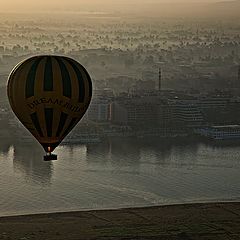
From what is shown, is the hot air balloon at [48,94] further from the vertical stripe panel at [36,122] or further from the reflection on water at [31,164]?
the reflection on water at [31,164]

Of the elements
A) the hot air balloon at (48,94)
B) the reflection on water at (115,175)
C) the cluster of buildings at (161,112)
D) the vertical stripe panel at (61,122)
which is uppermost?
the hot air balloon at (48,94)

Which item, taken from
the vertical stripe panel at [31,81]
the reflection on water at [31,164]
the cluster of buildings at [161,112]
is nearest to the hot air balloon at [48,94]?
the vertical stripe panel at [31,81]

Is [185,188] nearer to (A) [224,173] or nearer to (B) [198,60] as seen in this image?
(A) [224,173]

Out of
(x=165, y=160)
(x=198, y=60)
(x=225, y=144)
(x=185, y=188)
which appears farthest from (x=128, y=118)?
(x=198, y=60)

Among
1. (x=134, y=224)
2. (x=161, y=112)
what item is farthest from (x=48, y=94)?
(x=161, y=112)

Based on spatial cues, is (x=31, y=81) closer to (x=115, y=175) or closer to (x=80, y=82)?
(x=80, y=82)

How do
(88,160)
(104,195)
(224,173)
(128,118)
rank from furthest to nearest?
1. (128,118)
2. (88,160)
3. (224,173)
4. (104,195)
